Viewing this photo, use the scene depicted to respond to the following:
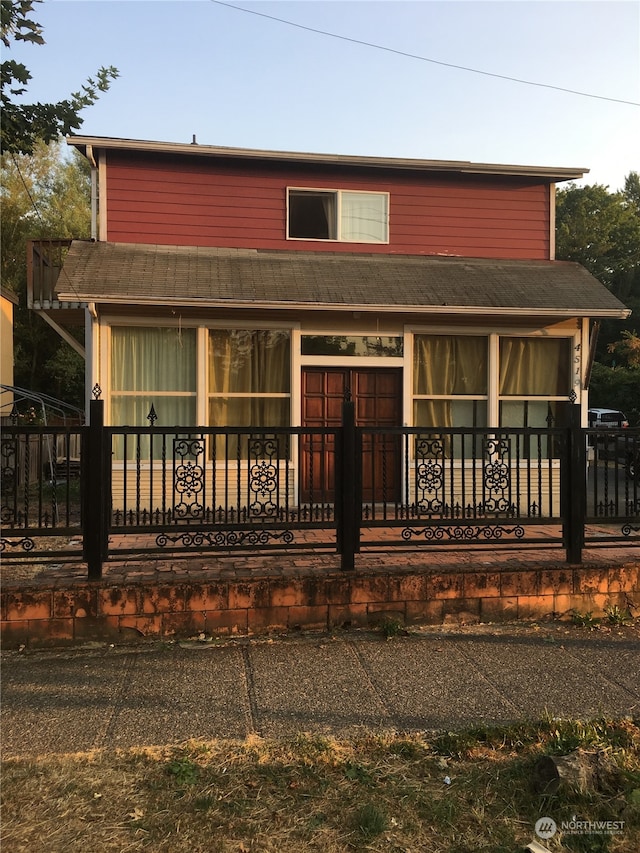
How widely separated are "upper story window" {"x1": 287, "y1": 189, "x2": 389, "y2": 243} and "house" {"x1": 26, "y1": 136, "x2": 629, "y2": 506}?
2 cm

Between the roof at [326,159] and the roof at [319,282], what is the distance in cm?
142

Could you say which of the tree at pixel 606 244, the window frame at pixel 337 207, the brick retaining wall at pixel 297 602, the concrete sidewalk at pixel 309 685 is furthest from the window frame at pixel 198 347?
the tree at pixel 606 244

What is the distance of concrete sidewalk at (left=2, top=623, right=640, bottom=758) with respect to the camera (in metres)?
3.26

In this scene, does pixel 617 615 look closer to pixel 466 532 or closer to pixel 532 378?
pixel 466 532

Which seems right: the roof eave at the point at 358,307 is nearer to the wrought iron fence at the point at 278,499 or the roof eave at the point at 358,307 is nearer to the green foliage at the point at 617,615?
the wrought iron fence at the point at 278,499

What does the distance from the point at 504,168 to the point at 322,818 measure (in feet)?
32.0

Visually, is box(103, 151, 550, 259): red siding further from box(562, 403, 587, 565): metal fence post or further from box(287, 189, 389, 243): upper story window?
box(562, 403, 587, 565): metal fence post

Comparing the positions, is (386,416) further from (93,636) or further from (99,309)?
(93,636)

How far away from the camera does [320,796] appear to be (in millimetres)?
2631

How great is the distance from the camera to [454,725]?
10.8 feet

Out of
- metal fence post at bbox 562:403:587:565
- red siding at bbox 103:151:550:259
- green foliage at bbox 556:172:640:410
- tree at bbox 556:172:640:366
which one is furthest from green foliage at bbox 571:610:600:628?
tree at bbox 556:172:640:366

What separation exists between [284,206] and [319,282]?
1.96m

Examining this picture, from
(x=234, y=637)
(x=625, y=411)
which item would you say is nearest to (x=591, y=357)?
(x=234, y=637)

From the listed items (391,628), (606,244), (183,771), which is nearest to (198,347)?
(391,628)
